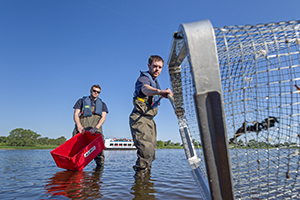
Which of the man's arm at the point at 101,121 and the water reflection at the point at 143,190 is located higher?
the man's arm at the point at 101,121

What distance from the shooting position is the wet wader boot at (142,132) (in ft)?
9.36

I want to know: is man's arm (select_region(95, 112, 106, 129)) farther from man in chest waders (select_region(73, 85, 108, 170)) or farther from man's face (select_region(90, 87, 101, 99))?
man's face (select_region(90, 87, 101, 99))

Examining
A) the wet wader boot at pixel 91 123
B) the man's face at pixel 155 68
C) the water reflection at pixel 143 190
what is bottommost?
the water reflection at pixel 143 190

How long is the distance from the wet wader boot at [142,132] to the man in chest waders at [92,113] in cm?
204

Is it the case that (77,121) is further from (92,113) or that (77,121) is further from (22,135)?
(22,135)

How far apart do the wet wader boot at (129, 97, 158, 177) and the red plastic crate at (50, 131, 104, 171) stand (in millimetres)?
1499

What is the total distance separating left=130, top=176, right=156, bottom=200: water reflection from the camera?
7.39 ft

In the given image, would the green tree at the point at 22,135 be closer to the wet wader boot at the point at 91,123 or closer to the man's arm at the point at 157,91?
the wet wader boot at the point at 91,123

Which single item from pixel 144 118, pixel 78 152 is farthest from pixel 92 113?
pixel 144 118

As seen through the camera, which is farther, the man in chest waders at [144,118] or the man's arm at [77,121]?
the man's arm at [77,121]

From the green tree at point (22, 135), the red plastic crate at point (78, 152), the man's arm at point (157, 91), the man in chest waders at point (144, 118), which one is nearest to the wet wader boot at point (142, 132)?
the man in chest waders at point (144, 118)

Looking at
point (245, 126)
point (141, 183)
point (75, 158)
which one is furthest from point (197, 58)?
point (75, 158)

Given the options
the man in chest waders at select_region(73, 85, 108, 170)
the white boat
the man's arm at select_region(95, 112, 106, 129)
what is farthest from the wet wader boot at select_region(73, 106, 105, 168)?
the white boat

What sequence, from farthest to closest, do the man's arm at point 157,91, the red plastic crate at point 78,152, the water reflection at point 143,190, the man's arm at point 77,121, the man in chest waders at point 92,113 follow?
the man in chest waders at point 92,113 < the man's arm at point 77,121 < the red plastic crate at point 78,152 < the water reflection at point 143,190 < the man's arm at point 157,91
